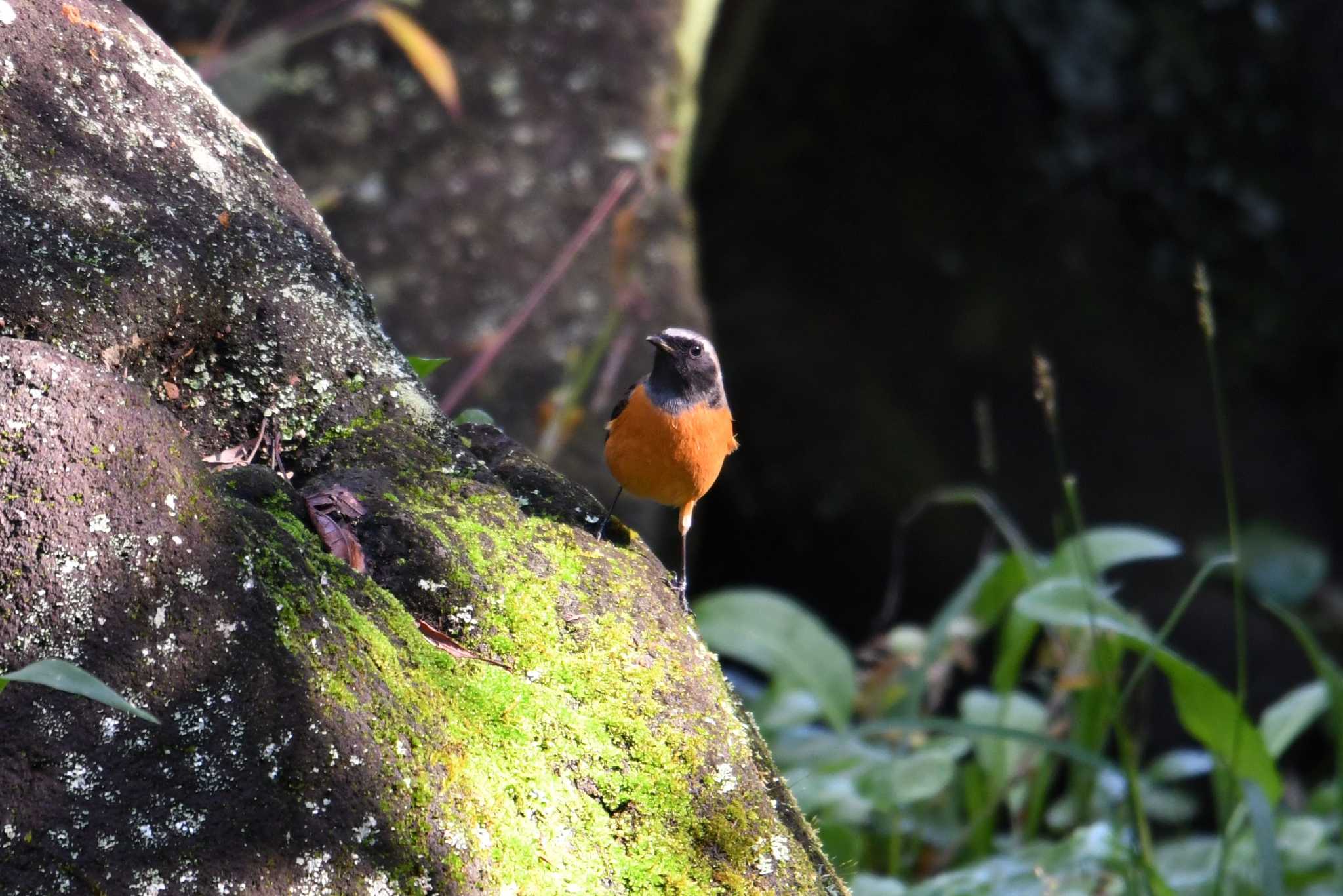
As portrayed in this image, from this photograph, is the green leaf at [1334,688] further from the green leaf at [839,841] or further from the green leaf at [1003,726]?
the green leaf at [839,841]

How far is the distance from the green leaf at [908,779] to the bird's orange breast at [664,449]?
124cm

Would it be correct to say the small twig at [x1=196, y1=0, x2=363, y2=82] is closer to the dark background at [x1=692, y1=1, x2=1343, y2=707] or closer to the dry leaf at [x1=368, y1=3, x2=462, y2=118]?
the dry leaf at [x1=368, y1=3, x2=462, y2=118]

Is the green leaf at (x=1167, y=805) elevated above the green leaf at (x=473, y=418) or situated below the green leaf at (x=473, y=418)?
below

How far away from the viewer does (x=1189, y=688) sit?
3.57 metres

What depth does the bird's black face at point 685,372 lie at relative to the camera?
3.25 meters

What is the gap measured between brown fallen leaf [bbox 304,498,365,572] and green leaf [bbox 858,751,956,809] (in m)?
2.29

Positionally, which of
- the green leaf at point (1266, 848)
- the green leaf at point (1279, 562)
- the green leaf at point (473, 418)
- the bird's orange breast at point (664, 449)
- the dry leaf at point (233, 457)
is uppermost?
the dry leaf at point (233, 457)

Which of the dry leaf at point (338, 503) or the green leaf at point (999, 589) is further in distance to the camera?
the green leaf at point (999, 589)

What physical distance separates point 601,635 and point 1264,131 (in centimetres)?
645

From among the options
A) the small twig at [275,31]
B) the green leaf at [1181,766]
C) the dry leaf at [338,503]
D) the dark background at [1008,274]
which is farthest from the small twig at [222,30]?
the green leaf at [1181,766]

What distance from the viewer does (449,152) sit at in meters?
5.79

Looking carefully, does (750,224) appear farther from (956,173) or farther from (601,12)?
(601,12)

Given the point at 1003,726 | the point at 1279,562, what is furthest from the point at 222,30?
the point at 1279,562

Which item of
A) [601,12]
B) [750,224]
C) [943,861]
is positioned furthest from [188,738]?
[750,224]
